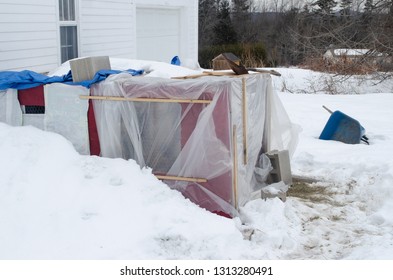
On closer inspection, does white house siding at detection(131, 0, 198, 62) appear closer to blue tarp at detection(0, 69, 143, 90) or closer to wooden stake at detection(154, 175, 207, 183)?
blue tarp at detection(0, 69, 143, 90)

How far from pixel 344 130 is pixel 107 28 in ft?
17.2

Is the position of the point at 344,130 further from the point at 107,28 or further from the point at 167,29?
the point at 167,29

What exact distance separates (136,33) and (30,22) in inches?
179

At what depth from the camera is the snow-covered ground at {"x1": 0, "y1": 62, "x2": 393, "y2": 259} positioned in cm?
439

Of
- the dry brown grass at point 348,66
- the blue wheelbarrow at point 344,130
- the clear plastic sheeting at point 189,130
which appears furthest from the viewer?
the dry brown grass at point 348,66

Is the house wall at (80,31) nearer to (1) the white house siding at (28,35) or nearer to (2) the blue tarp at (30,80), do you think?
(1) the white house siding at (28,35)

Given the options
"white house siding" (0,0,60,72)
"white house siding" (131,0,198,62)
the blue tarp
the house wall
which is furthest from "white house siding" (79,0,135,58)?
the blue tarp

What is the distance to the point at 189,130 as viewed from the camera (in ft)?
18.4

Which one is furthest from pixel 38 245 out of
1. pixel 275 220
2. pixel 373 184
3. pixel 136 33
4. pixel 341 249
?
pixel 136 33

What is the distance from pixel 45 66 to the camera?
8180 mm

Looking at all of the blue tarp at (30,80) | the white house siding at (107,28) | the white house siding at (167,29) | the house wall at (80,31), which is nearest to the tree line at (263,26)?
the white house siding at (167,29)

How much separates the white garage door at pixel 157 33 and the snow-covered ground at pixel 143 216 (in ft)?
23.0

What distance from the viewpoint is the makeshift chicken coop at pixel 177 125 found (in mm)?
5449

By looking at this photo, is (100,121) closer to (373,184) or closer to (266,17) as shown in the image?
(373,184)
